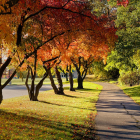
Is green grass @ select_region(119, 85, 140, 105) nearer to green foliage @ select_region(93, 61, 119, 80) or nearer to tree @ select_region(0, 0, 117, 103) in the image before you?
tree @ select_region(0, 0, 117, 103)

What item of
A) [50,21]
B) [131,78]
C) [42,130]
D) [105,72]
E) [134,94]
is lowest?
[134,94]

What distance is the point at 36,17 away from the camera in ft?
31.7

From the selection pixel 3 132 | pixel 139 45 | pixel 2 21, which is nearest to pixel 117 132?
pixel 3 132

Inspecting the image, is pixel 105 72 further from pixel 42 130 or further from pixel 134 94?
pixel 42 130

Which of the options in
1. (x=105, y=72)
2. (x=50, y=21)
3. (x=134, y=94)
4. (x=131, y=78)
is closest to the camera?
(x=50, y=21)

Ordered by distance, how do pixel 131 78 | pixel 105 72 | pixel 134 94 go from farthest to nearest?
pixel 105 72 < pixel 131 78 < pixel 134 94

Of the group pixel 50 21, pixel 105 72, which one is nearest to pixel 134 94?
pixel 50 21

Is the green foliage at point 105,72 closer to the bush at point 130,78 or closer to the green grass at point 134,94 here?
the bush at point 130,78

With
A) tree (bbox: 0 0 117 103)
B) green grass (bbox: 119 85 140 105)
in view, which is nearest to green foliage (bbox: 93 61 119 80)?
green grass (bbox: 119 85 140 105)

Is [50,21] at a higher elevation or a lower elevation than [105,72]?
higher

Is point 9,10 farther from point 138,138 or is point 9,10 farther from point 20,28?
point 138,138

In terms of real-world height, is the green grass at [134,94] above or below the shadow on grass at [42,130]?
below

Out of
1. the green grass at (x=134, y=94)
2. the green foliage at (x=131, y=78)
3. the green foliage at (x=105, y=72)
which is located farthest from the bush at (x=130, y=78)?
the green foliage at (x=105, y=72)

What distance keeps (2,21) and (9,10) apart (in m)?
0.52
